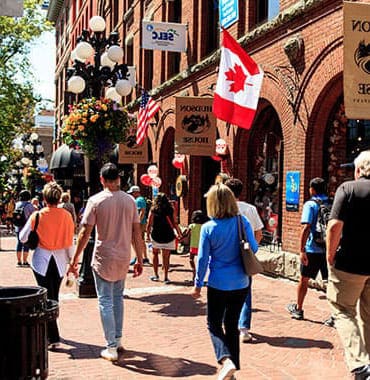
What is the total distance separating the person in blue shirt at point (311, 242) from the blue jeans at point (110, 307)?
2598mm

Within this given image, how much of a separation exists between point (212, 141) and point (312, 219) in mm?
6095

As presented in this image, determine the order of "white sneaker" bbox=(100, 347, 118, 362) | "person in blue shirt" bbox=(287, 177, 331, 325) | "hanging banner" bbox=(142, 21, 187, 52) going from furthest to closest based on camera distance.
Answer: "hanging banner" bbox=(142, 21, 187, 52), "person in blue shirt" bbox=(287, 177, 331, 325), "white sneaker" bbox=(100, 347, 118, 362)

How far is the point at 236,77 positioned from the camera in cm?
970

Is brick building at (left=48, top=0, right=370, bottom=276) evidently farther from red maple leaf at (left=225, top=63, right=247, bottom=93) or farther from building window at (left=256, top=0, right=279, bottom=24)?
red maple leaf at (left=225, top=63, right=247, bottom=93)

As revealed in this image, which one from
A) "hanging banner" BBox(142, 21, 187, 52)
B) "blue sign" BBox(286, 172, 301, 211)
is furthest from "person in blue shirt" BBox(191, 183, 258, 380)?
"hanging banner" BBox(142, 21, 187, 52)

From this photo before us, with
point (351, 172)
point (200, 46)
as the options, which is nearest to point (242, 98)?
point (351, 172)

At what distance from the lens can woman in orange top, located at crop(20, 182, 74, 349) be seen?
5984 millimetres

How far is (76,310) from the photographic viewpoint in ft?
25.7

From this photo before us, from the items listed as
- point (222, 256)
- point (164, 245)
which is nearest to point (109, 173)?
point (222, 256)

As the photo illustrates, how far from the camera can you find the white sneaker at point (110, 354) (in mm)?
5523

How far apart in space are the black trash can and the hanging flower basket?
6326mm

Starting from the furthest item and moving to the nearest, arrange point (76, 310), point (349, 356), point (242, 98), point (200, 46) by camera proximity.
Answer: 1. point (200, 46)
2. point (242, 98)
3. point (76, 310)
4. point (349, 356)

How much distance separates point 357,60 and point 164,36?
35.7 feet

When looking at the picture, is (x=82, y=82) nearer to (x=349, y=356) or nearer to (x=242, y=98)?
(x=242, y=98)
